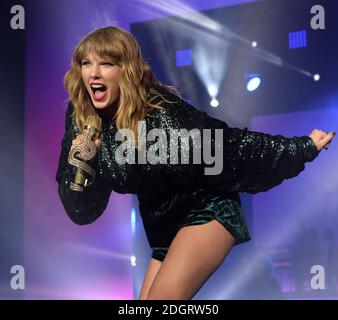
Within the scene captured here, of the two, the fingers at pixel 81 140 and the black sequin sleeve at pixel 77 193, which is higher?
the fingers at pixel 81 140

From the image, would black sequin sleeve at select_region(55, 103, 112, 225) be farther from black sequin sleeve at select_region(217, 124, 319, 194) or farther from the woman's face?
black sequin sleeve at select_region(217, 124, 319, 194)

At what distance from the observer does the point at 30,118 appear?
3.71 metres

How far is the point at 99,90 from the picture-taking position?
2.45 m

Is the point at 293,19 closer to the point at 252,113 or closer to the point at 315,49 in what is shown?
the point at 315,49

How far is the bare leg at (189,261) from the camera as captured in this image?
2.16 meters

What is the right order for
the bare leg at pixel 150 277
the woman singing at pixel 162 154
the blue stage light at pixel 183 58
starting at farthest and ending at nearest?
the blue stage light at pixel 183 58 → the bare leg at pixel 150 277 → the woman singing at pixel 162 154

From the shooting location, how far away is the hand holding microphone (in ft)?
7.72

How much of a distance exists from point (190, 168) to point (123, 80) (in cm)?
40

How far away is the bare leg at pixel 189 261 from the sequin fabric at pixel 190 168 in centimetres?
7

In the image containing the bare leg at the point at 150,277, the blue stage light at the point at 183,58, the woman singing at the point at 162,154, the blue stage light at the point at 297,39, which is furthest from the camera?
the blue stage light at the point at 183,58

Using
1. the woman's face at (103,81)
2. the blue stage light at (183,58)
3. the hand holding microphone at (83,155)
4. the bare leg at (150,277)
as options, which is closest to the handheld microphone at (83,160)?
the hand holding microphone at (83,155)

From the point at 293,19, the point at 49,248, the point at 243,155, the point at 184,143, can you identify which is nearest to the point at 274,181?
the point at 243,155

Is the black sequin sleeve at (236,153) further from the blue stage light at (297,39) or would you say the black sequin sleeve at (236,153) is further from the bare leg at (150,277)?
the blue stage light at (297,39)
